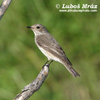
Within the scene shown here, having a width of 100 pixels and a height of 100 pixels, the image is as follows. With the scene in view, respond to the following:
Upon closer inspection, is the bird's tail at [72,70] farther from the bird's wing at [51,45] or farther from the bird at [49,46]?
the bird's wing at [51,45]

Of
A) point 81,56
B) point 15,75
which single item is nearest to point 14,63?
point 15,75

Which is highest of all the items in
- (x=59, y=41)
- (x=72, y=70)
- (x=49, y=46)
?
(x=49, y=46)

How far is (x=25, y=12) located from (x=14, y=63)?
1.13 meters

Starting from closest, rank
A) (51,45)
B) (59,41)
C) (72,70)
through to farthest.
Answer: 1. (72,70)
2. (51,45)
3. (59,41)

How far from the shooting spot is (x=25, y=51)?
291 inches

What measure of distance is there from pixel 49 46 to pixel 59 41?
115 centimetres

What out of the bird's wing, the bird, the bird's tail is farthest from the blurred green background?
the bird's tail

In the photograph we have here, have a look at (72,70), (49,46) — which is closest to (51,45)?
(49,46)

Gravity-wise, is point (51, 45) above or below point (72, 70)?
above

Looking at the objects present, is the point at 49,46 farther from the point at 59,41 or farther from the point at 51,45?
the point at 59,41

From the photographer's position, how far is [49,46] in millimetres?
6293

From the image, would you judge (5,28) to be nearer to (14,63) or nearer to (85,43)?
(14,63)

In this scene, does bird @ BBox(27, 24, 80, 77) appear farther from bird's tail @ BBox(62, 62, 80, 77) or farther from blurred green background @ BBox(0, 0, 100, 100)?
blurred green background @ BBox(0, 0, 100, 100)

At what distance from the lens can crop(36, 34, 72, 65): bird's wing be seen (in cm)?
604
